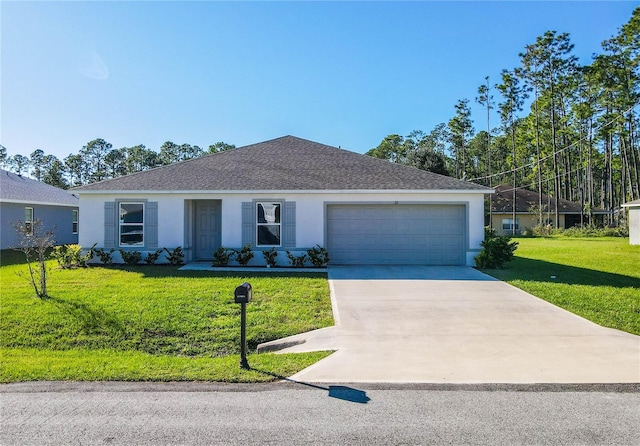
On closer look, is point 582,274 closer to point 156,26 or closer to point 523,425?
point 523,425

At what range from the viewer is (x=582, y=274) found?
40.6 ft

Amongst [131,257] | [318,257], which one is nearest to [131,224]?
[131,257]

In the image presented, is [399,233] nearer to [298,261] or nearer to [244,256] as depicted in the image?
[298,261]

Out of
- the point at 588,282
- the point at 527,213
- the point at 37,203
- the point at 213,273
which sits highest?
the point at 527,213

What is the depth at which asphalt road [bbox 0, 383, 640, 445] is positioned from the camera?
343cm

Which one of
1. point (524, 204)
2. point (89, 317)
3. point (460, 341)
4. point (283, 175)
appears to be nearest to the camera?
point (460, 341)

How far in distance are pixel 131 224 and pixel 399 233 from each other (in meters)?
9.40

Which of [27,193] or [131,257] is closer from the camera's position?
[131,257]

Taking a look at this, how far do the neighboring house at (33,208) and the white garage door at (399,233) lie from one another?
12.4 meters

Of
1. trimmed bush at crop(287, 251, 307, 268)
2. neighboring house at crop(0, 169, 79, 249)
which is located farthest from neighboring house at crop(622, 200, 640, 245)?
neighboring house at crop(0, 169, 79, 249)

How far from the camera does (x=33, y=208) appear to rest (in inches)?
807

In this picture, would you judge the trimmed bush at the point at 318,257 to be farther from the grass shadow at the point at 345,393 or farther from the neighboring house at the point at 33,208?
the neighboring house at the point at 33,208

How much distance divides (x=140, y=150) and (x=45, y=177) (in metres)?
14.3

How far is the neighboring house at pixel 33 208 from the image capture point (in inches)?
742
